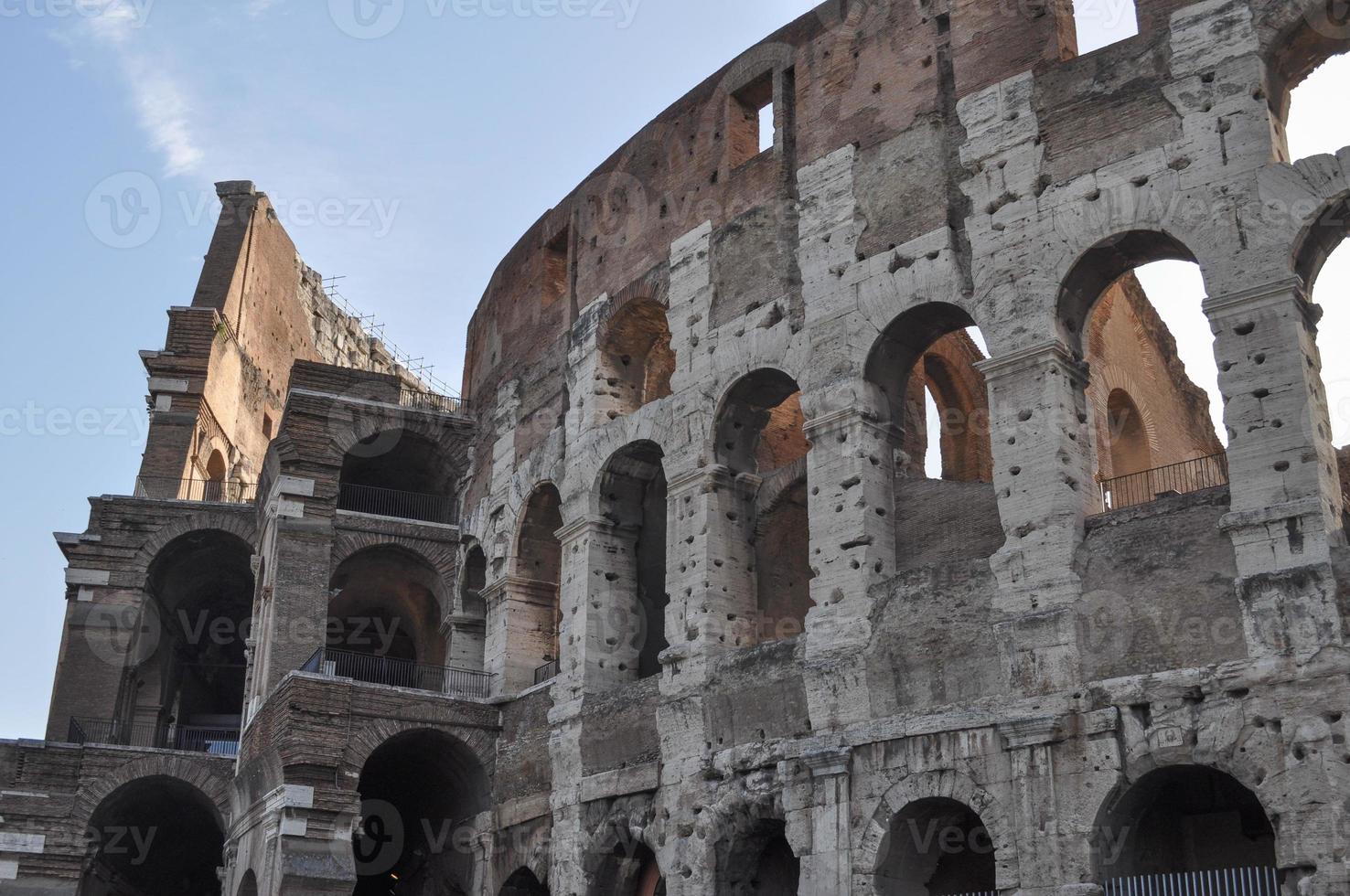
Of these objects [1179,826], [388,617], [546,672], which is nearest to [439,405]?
[388,617]

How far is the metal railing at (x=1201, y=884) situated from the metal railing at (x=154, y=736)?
1408 centimetres

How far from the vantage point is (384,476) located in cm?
2278

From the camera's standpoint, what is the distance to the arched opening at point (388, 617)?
20.8 m

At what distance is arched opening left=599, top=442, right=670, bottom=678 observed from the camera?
16922mm

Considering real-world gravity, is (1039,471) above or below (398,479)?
below

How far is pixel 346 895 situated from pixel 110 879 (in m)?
7.95

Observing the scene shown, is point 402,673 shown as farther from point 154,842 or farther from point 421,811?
point 154,842

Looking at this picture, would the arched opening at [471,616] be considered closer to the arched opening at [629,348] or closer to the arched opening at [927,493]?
the arched opening at [629,348]

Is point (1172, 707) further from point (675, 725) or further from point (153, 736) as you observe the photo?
point (153, 736)

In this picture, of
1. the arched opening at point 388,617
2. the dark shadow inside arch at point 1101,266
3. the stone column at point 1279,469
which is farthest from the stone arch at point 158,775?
the stone column at point 1279,469

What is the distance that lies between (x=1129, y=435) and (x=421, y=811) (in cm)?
1038

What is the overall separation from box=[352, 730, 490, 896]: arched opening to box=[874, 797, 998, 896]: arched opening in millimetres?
6643

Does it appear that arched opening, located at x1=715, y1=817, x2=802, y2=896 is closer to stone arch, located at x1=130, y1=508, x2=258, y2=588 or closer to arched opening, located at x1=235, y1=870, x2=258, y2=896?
arched opening, located at x1=235, y1=870, x2=258, y2=896

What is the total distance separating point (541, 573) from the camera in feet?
62.3
